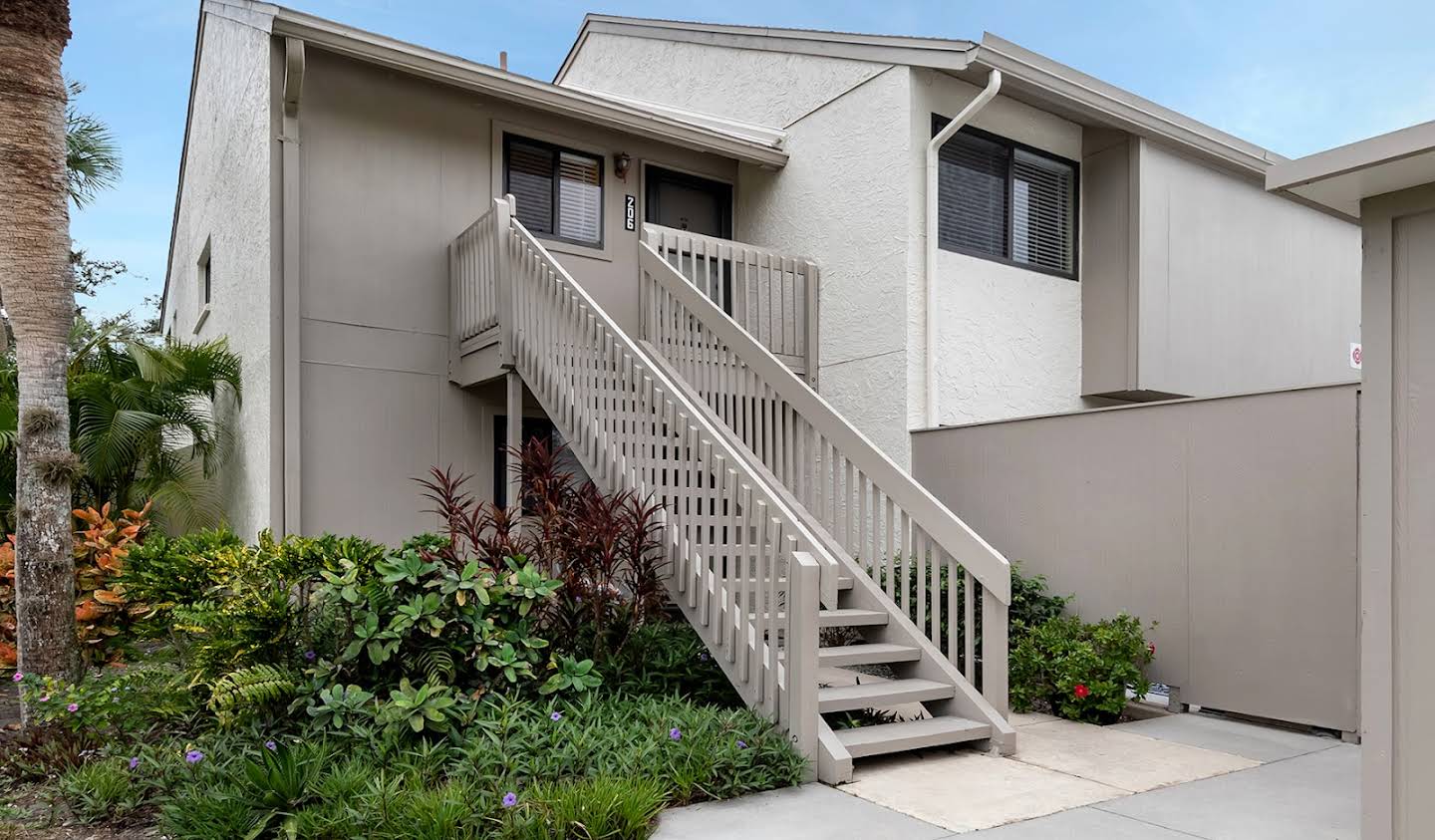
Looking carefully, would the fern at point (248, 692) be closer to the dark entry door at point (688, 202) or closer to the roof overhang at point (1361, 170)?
the roof overhang at point (1361, 170)

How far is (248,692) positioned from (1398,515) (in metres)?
4.55

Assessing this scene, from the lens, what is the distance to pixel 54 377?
227 inches

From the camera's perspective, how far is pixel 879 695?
532 centimetres

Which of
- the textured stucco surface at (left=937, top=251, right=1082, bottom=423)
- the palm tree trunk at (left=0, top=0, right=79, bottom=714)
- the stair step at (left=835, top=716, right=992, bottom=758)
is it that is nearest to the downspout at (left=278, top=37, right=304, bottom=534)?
the palm tree trunk at (left=0, top=0, right=79, bottom=714)

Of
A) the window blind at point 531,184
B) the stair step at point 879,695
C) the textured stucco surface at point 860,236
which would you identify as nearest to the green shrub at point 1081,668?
the stair step at point 879,695

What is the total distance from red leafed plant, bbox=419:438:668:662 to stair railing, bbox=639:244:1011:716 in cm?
136

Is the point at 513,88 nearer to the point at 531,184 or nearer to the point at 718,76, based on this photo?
the point at 531,184

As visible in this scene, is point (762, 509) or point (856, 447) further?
point (856, 447)

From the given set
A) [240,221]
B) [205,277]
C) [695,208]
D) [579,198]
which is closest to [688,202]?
[695,208]

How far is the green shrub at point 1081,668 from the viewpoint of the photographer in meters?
6.02

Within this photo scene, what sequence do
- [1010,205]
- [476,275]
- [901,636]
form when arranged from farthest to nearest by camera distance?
1. [1010,205]
2. [476,275]
3. [901,636]

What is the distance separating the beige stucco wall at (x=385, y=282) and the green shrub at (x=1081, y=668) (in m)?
4.56

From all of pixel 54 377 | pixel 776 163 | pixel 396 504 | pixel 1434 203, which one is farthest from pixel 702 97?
pixel 1434 203

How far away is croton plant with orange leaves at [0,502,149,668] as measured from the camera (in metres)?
6.77
